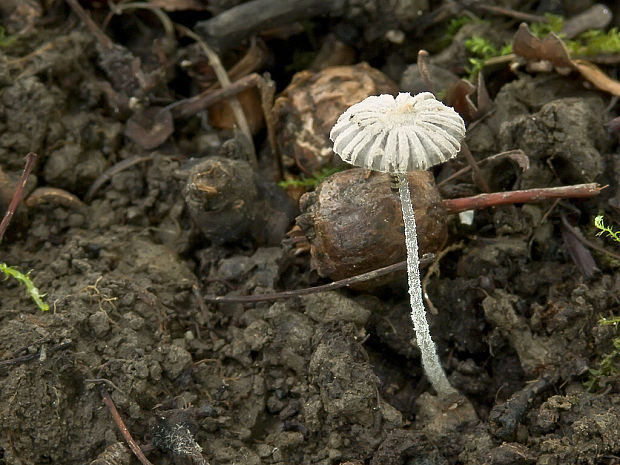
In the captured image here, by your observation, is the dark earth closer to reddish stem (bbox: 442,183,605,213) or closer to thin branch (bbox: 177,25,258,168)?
thin branch (bbox: 177,25,258,168)

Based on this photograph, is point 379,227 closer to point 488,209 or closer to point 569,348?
point 488,209

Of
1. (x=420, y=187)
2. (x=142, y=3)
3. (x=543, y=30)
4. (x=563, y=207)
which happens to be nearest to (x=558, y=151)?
(x=563, y=207)

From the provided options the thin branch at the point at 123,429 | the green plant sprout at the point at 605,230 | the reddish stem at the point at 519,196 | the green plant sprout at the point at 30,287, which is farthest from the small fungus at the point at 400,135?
the green plant sprout at the point at 30,287

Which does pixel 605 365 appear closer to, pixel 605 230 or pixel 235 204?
pixel 605 230

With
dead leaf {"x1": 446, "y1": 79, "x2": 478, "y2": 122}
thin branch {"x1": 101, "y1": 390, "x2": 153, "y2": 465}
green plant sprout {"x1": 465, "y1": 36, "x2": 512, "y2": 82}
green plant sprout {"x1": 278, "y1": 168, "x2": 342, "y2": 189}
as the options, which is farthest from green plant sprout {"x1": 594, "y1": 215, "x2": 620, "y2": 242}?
thin branch {"x1": 101, "y1": 390, "x2": 153, "y2": 465}

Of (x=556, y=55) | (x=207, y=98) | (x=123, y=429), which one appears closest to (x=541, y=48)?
(x=556, y=55)
